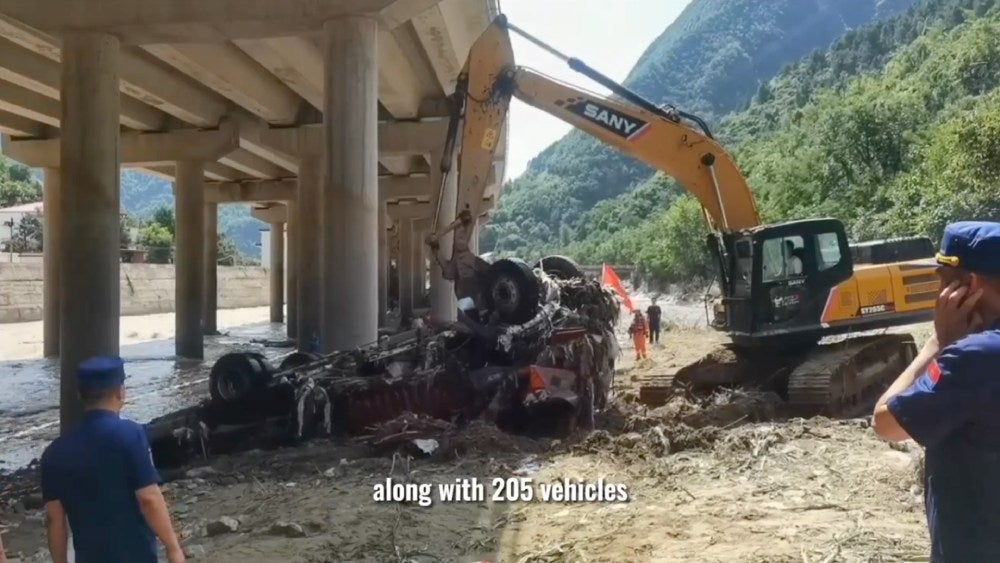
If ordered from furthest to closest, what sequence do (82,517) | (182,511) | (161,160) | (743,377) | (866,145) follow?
1. (866,145)
2. (161,160)
3. (743,377)
4. (182,511)
5. (82,517)

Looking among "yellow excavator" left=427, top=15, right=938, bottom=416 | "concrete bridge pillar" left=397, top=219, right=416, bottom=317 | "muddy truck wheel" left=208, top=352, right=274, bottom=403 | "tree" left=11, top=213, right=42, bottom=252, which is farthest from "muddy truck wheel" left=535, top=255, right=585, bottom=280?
"tree" left=11, top=213, right=42, bottom=252

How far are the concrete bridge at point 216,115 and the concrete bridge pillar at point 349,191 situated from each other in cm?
2

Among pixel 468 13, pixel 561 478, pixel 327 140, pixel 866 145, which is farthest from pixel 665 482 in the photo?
pixel 866 145

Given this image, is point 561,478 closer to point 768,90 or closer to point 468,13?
point 468,13

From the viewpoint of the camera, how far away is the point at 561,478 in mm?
7832

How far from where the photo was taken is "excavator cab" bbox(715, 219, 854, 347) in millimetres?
11172

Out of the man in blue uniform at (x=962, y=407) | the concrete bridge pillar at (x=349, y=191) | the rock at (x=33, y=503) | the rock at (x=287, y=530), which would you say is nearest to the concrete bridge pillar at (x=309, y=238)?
the concrete bridge pillar at (x=349, y=191)

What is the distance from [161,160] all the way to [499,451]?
1868 centimetres

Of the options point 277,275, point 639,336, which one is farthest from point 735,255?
point 277,275

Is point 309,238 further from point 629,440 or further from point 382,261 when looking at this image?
point 629,440

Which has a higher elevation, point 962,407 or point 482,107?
point 482,107

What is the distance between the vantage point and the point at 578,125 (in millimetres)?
11828

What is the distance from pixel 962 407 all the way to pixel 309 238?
25135 mm

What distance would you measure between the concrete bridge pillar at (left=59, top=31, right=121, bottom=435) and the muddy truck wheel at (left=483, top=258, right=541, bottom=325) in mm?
6123
